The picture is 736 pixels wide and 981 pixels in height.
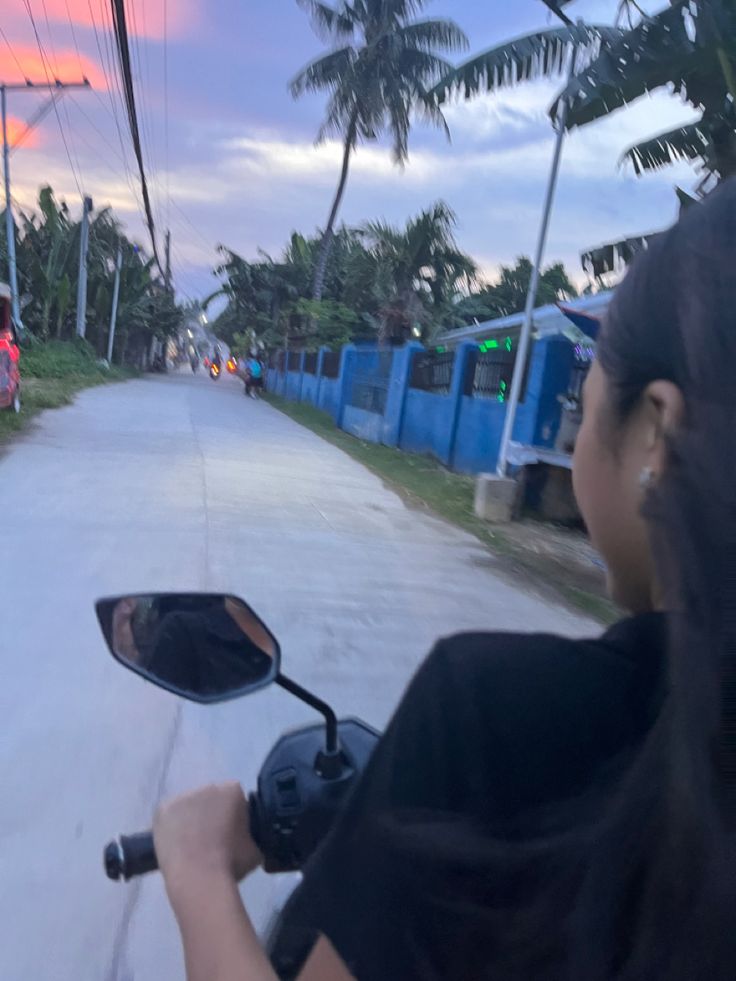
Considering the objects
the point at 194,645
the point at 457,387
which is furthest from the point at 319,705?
the point at 457,387

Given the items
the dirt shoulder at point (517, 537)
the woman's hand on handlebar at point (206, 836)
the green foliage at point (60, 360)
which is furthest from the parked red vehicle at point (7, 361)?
the woman's hand on handlebar at point (206, 836)

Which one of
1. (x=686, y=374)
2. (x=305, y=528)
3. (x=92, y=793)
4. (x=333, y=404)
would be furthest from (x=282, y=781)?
(x=333, y=404)

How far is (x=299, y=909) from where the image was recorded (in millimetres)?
947

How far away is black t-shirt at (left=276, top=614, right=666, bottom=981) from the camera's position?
0.83 metres

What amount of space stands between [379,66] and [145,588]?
23.4 metres

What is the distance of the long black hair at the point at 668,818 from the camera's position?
750mm

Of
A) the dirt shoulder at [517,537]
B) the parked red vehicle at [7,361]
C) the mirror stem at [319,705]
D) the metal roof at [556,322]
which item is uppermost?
the metal roof at [556,322]

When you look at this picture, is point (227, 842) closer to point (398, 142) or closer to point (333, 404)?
point (333, 404)

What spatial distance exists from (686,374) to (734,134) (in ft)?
26.8

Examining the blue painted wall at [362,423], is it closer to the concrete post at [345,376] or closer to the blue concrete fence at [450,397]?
the blue concrete fence at [450,397]

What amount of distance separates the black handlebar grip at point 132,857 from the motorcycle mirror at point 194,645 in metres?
0.22

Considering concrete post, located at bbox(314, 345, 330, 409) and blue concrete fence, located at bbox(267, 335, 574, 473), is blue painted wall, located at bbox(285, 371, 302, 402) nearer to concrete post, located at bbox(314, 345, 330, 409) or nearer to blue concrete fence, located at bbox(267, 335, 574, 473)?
concrete post, located at bbox(314, 345, 330, 409)

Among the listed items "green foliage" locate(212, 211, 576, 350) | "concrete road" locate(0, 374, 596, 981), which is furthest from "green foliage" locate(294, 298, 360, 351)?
"concrete road" locate(0, 374, 596, 981)

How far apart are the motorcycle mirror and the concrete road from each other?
4.25ft
